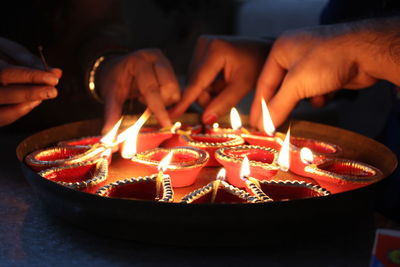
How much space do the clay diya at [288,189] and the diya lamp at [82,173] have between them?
37 cm

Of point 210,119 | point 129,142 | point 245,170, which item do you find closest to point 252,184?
point 245,170

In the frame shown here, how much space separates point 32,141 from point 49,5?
3.06ft

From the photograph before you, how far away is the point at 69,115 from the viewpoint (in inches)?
84.3

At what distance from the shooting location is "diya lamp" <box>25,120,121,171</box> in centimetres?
114

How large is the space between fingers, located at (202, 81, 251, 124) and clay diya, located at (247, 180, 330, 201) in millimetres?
622

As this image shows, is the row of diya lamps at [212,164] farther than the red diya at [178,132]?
No

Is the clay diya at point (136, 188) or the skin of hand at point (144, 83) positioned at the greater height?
the skin of hand at point (144, 83)

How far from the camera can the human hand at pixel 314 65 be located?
4.28ft

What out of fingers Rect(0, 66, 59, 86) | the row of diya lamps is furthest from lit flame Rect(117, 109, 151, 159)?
fingers Rect(0, 66, 59, 86)

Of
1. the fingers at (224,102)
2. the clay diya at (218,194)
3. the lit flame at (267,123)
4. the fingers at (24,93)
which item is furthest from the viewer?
the fingers at (224,102)

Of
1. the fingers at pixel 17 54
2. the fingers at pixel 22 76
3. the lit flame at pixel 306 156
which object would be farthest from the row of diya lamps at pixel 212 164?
the fingers at pixel 17 54

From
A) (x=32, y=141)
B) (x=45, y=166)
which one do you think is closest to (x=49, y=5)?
(x=32, y=141)

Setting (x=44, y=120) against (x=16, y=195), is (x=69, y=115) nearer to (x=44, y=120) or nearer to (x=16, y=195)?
(x=44, y=120)

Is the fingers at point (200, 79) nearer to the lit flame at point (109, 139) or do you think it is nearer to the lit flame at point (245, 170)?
the lit flame at point (109, 139)
